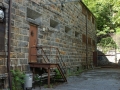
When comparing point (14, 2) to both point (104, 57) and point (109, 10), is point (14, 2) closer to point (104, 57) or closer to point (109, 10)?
point (104, 57)

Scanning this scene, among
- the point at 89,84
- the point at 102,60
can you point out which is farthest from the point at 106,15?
the point at 89,84

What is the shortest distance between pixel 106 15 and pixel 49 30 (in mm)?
18174

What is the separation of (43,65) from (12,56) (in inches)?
52.6

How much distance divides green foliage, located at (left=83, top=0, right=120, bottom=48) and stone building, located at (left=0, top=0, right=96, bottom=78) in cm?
845

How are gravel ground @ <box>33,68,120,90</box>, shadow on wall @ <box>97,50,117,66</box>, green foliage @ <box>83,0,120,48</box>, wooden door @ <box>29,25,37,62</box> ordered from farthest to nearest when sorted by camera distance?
green foliage @ <box>83,0,120,48</box> → shadow on wall @ <box>97,50,117,66</box> → wooden door @ <box>29,25,37,62</box> → gravel ground @ <box>33,68,120,90</box>

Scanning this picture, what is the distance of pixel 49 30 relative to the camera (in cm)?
1059

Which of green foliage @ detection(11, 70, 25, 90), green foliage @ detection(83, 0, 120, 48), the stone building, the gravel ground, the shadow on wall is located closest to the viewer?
green foliage @ detection(11, 70, 25, 90)

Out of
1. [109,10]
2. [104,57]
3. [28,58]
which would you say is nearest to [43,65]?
[28,58]

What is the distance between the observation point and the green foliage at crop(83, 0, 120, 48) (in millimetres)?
26130

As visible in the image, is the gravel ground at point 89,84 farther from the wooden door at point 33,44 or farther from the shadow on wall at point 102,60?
the shadow on wall at point 102,60

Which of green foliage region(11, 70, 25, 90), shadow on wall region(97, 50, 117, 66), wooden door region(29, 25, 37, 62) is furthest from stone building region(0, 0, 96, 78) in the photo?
shadow on wall region(97, 50, 117, 66)

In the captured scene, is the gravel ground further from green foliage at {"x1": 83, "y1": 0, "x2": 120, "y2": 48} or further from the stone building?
green foliage at {"x1": 83, "y1": 0, "x2": 120, "y2": 48}

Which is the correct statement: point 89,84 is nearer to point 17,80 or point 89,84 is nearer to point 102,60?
point 17,80

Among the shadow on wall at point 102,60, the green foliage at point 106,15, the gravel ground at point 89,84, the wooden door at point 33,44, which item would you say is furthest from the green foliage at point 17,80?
the green foliage at point 106,15
